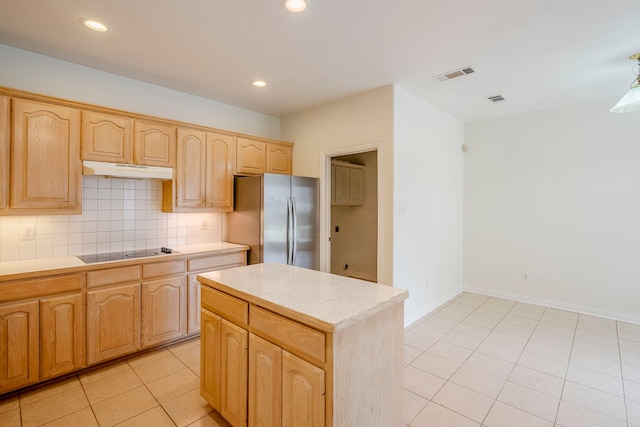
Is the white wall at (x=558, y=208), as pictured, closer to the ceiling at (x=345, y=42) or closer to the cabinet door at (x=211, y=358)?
the ceiling at (x=345, y=42)

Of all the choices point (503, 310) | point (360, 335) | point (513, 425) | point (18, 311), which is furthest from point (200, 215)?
point (503, 310)

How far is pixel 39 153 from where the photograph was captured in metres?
2.40

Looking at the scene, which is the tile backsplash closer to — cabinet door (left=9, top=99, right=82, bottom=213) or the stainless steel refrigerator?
cabinet door (left=9, top=99, right=82, bottom=213)

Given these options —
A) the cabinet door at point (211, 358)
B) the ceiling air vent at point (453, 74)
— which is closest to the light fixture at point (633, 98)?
the ceiling air vent at point (453, 74)

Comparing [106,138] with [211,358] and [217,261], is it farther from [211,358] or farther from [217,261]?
[211,358]

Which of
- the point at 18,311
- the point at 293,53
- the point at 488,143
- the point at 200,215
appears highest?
the point at 293,53

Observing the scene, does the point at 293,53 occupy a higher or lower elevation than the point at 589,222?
A: higher

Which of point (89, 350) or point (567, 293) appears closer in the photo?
point (89, 350)

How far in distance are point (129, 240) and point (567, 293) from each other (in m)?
5.47

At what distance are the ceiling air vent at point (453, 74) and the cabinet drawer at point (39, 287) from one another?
3.77 meters

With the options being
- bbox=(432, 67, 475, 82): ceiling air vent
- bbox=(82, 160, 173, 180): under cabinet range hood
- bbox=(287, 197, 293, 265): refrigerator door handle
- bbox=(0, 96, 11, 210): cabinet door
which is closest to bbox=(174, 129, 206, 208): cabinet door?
bbox=(82, 160, 173, 180): under cabinet range hood

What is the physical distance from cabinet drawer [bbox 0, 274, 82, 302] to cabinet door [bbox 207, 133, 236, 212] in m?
1.42

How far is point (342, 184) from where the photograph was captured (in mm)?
5105

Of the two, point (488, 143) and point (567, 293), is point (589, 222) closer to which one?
point (567, 293)
